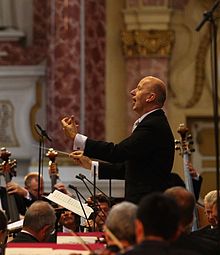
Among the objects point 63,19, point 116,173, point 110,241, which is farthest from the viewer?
point 63,19

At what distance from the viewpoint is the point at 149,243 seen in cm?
412

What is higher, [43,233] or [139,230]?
[139,230]

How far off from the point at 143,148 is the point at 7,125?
23.2ft

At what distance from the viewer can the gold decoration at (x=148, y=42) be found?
41.7ft

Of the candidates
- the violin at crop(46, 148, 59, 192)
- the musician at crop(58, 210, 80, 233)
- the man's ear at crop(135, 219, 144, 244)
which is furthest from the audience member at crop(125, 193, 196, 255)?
the violin at crop(46, 148, 59, 192)

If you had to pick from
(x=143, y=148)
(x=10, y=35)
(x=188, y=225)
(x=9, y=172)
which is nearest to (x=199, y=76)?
(x=10, y=35)

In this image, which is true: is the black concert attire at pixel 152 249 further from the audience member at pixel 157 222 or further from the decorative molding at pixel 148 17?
the decorative molding at pixel 148 17

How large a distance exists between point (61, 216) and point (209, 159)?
537 cm

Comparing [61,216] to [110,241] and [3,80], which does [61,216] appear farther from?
[3,80]

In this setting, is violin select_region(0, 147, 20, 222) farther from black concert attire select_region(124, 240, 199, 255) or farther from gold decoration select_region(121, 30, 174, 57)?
black concert attire select_region(124, 240, 199, 255)

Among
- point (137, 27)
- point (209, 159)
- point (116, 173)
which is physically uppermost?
point (137, 27)

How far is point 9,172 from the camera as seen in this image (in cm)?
904

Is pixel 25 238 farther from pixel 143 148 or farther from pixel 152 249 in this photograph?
pixel 152 249

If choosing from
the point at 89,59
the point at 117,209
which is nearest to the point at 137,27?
the point at 89,59
